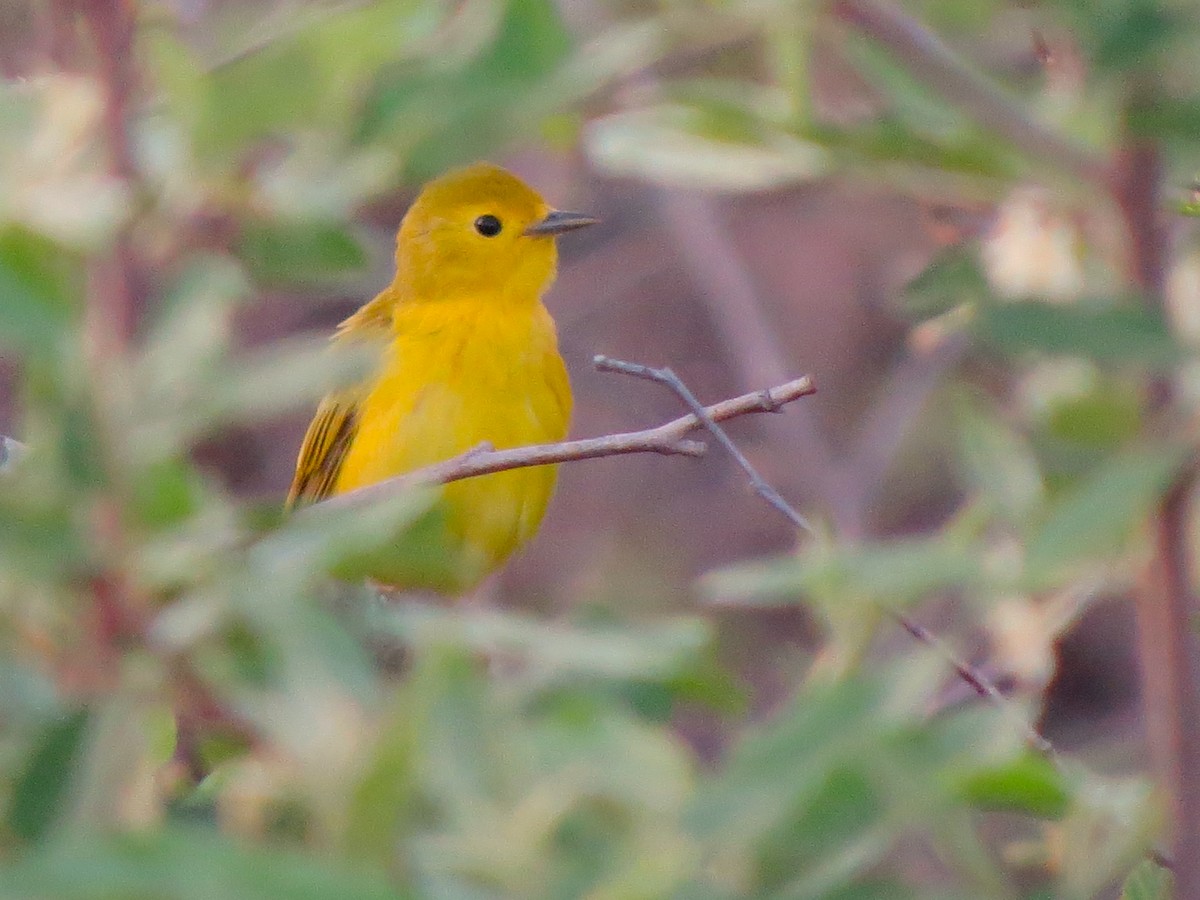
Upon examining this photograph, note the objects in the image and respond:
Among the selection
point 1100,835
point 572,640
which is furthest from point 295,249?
point 1100,835

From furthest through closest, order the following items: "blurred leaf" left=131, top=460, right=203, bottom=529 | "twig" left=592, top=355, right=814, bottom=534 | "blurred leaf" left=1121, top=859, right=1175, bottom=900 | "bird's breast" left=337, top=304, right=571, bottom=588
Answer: "bird's breast" left=337, top=304, right=571, bottom=588, "twig" left=592, top=355, right=814, bottom=534, "blurred leaf" left=1121, top=859, right=1175, bottom=900, "blurred leaf" left=131, top=460, right=203, bottom=529

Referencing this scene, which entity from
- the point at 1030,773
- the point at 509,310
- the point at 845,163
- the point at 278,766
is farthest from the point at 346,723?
the point at 509,310

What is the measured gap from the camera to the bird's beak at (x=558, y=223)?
4.77 m

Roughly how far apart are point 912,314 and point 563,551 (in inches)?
247

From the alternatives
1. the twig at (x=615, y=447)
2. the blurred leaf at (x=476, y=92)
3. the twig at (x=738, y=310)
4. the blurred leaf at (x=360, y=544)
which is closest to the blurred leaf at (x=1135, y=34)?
the blurred leaf at (x=476, y=92)

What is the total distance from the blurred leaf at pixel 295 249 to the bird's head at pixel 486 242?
3441mm

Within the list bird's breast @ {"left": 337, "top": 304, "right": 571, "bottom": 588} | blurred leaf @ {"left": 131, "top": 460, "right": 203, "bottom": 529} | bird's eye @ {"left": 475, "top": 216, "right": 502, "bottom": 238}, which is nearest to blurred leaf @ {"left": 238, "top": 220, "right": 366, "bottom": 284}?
blurred leaf @ {"left": 131, "top": 460, "right": 203, "bottom": 529}

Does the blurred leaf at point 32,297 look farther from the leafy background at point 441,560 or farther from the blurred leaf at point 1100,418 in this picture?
the blurred leaf at point 1100,418

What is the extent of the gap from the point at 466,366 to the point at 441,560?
3350 mm

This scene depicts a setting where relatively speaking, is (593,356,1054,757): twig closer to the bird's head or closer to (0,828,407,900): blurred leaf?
(0,828,407,900): blurred leaf

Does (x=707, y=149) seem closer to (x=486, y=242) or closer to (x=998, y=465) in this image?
(x=998, y=465)

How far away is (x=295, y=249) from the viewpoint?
132cm

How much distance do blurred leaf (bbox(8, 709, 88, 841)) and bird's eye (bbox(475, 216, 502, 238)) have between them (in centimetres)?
395

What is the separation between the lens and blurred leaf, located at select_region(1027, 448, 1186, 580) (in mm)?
1084
